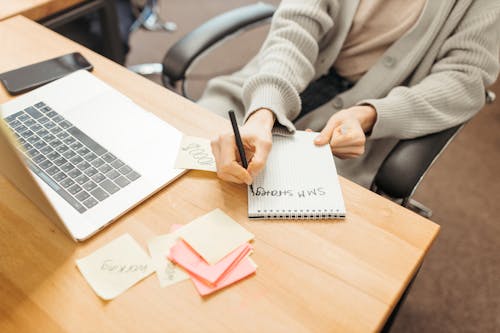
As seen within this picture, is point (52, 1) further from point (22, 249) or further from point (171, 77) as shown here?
point (22, 249)

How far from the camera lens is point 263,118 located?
0.78m

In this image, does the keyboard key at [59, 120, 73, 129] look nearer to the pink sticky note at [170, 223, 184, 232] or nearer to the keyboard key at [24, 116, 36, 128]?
the keyboard key at [24, 116, 36, 128]

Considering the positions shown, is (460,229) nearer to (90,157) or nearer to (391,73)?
(391,73)

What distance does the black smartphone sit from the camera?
0.80 metres

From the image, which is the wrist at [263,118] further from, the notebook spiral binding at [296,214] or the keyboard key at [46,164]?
the keyboard key at [46,164]

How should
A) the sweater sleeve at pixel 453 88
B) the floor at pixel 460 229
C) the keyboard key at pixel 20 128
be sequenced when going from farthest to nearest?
1. the floor at pixel 460 229
2. the sweater sleeve at pixel 453 88
3. the keyboard key at pixel 20 128

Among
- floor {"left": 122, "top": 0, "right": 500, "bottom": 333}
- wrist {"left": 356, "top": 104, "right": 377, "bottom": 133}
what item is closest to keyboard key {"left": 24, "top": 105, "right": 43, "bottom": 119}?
wrist {"left": 356, "top": 104, "right": 377, "bottom": 133}

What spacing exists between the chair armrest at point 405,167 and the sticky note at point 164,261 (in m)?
0.39

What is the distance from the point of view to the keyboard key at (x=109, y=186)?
633 millimetres

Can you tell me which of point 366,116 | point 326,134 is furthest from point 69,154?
point 366,116

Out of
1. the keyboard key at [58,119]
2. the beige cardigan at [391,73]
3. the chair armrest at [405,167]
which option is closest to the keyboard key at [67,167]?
the keyboard key at [58,119]

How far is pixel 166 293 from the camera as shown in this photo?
1.73 ft

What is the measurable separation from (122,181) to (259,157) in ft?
0.70

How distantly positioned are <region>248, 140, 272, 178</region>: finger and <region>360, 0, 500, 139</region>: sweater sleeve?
280 millimetres
